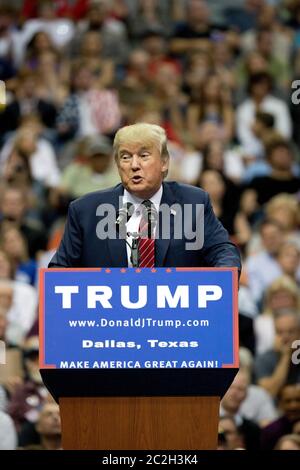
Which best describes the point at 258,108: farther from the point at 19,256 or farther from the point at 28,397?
the point at 28,397

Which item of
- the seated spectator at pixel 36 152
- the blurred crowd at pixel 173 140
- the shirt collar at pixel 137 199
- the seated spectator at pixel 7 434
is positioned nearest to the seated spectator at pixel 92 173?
the blurred crowd at pixel 173 140

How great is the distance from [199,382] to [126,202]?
0.80 m

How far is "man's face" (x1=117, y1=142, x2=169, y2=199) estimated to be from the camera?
5.55 m

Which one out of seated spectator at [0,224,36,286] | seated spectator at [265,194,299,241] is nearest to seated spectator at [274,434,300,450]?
seated spectator at [0,224,36,286]

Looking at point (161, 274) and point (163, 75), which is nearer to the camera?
point (161, 274)

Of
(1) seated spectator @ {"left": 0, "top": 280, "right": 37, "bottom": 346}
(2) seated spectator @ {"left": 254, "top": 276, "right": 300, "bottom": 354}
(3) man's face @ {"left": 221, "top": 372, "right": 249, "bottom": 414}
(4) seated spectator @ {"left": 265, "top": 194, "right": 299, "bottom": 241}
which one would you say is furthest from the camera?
(4) seated spectator @ {"left": 265, "top": 194, "right": 299, "bottom": 241}

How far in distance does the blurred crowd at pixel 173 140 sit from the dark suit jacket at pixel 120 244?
187cm

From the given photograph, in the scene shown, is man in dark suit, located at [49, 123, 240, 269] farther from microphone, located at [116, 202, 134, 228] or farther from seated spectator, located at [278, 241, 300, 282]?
seated spectator, located at [278, 241, 300, 282]

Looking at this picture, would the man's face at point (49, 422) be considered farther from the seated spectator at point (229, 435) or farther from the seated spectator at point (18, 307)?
the seated spectator at point (18, 307)

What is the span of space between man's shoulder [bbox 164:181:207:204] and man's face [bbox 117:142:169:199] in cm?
17

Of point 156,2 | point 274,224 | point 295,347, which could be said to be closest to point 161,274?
point 295,347
